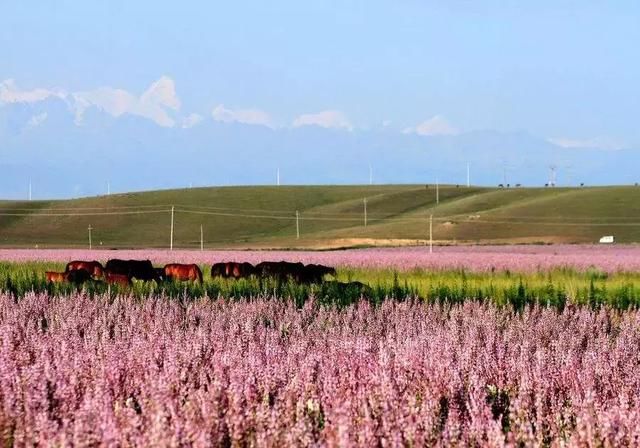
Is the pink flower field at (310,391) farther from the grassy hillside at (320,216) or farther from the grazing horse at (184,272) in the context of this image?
the grassy hillside at (320,216)

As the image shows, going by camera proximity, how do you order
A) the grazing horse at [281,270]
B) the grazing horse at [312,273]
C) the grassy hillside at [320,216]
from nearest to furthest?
the grazing horse at [312,273] → the grazing horse at [281,270] → the grassy hillside at [320,216]

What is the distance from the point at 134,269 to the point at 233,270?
91.2 inches

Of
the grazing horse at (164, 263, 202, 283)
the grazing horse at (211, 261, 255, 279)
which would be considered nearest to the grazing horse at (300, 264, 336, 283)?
the grazing horse at (211, 261, 255, 279)

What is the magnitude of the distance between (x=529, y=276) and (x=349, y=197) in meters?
130

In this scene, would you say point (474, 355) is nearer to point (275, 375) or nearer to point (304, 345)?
point (304, 345)

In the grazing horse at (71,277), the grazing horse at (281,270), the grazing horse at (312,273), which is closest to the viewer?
the grazing horse at (71,277)

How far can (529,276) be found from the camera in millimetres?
23562

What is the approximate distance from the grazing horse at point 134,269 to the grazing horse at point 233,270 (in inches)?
59.0

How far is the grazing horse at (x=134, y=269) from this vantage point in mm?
20188

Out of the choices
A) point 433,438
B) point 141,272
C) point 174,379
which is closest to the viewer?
point 433,438

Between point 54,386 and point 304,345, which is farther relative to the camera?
point 304,345

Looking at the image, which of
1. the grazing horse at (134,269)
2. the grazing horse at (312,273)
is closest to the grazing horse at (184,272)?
the grazing horse at (134,269)

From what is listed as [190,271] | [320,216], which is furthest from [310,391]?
[320,216]

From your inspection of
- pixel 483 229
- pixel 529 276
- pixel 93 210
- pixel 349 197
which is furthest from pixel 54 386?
pixel 349 197
